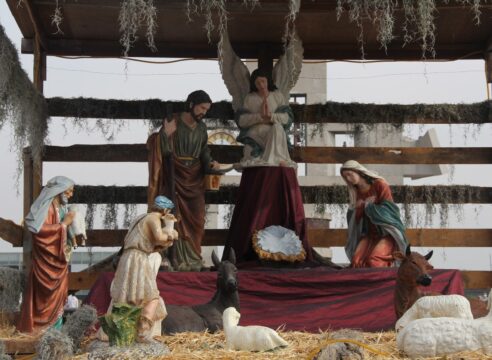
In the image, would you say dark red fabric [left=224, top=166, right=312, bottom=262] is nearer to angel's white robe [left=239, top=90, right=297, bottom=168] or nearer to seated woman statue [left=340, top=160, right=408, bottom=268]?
angel's white robe [left=239, top=90, right=297, bottom=168]

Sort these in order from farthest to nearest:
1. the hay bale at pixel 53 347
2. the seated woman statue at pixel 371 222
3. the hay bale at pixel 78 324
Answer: the seated woman statue at pixel 371 222 → the hay bale at pixel 78 324 → the hay bale at pixel 53 347

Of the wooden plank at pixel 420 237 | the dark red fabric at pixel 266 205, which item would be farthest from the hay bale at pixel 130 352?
the wooden plank at pixel 420 237

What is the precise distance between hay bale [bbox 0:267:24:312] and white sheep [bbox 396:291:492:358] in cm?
435

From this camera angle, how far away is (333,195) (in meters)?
11.3

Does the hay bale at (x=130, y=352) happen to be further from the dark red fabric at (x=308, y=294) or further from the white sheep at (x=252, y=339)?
the dark red fabric at (x=308, y=294)

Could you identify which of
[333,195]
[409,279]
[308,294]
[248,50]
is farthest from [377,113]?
[409,279]

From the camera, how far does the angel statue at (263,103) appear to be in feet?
32.8

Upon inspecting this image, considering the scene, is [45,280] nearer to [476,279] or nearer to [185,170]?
[185,170]

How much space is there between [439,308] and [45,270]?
3.77 meters

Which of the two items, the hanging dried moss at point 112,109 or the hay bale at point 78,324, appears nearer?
the hay bale at point 78,324

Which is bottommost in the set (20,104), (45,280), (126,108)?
(45,280)

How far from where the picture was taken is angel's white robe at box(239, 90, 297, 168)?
9.96m

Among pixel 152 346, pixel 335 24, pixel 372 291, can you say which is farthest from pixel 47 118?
pixel 152 346

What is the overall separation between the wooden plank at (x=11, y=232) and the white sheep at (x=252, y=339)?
3.58 m
